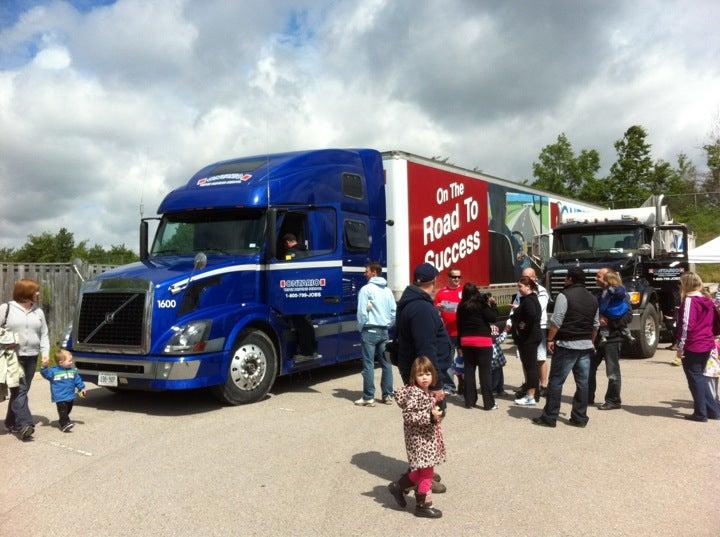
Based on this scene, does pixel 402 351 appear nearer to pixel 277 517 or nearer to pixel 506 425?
pixel 277 517

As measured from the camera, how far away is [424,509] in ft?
15.1

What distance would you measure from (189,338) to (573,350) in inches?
170

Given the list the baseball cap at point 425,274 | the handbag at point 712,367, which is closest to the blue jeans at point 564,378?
the handbag at point 712,367

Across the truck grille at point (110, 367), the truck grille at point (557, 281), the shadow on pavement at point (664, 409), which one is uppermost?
the truck grille at point (557, 281)

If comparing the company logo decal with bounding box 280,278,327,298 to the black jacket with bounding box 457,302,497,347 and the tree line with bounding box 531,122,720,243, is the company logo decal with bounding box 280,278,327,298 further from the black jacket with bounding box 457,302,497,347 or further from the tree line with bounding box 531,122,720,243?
the tree line with bounding box 531,122,720,243

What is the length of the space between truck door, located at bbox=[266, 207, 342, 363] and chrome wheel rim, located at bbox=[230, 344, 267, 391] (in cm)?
55

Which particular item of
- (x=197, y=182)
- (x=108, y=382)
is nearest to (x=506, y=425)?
(x=108, y=382)

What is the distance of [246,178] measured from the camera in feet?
29.7

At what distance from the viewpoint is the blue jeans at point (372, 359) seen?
8.30 meters

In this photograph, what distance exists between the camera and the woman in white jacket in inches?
266

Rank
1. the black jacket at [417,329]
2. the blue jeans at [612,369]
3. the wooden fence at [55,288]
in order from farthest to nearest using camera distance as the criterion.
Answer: the wooden fence at [55,288] < the blue jeans at [612,369] < the black jacket at [417,329]

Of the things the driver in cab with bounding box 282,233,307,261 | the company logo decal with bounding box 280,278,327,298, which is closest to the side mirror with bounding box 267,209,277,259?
the driver in cab with bounding box 282,233,307,261

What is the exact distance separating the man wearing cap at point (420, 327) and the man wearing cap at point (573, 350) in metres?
1.89

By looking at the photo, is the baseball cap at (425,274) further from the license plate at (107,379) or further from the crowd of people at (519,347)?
the license plate at (107,379)
